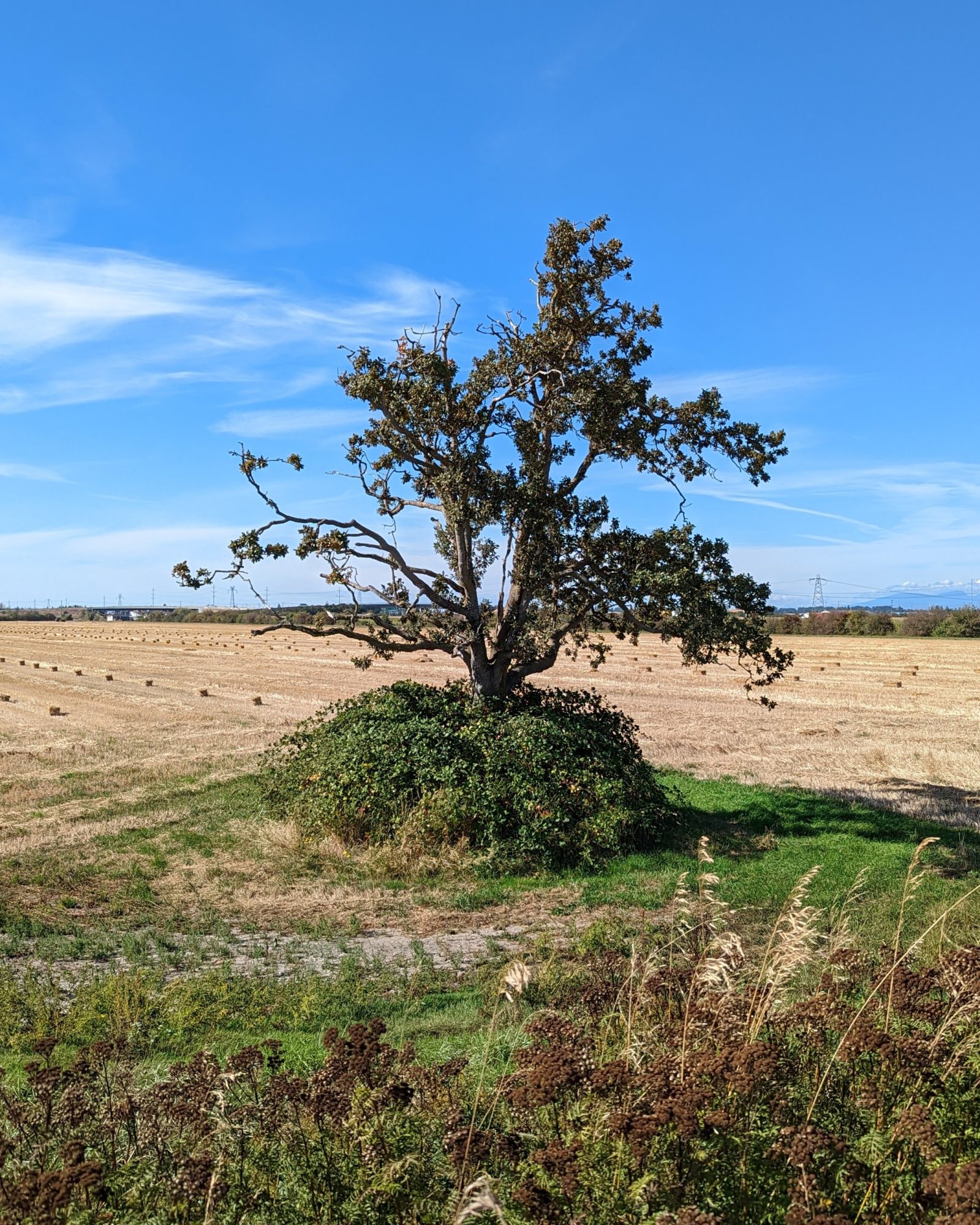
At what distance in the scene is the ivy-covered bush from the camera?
1209cm

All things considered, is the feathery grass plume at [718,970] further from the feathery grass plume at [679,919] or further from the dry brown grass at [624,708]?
the dry brown grass at [624,708]

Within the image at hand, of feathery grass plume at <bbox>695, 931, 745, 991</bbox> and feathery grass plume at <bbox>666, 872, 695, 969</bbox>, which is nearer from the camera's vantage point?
feathery grass plume at <bbox>695, 931, 745, 991</bbox>

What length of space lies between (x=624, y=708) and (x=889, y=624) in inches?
2289

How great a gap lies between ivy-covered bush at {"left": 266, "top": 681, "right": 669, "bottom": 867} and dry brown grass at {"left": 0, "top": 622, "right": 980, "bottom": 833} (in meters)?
4.52

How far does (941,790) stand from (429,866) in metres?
10.5

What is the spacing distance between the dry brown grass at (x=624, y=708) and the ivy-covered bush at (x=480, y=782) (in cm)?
452

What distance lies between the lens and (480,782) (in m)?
12.5

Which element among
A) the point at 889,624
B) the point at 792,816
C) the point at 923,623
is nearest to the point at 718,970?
the point at 792,816

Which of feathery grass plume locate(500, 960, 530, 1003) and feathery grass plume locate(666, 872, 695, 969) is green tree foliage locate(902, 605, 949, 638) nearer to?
feathery grass plume locate(666, 872, 695, 969)

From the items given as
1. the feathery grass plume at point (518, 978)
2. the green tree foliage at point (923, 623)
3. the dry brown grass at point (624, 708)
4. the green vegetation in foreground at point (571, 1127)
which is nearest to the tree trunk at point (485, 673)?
the dry brown grass at point (624, 708)

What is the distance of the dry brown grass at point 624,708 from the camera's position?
17656mm

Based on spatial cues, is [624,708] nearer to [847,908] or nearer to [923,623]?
[847,908]

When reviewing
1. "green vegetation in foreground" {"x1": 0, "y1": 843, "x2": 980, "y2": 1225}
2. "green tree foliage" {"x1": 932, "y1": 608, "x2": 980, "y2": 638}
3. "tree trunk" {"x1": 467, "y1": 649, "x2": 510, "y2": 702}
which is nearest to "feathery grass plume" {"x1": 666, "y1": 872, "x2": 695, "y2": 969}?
"green vegetation in foreground" {"x1": 0, "y1": 843, "x2": 980, "y2": 1225}

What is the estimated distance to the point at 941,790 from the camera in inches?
662
